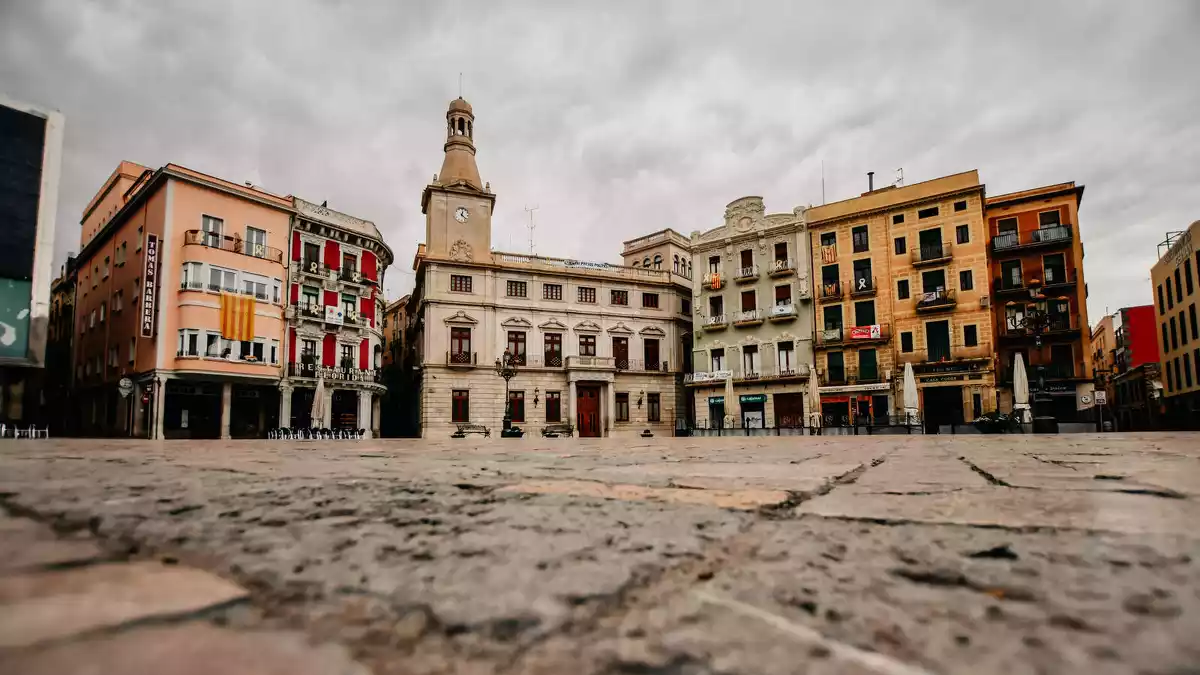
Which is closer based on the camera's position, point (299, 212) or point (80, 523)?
point (80, 523)

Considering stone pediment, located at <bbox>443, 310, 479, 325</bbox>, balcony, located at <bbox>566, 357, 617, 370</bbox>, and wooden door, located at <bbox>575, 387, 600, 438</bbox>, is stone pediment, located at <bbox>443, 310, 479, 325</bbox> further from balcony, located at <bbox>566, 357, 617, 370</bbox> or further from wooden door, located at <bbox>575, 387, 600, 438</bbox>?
wooden door, located at <bbox>575, 387, 600, 438</bbox>

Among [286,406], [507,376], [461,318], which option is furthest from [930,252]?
[286,406]

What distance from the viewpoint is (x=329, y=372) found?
25.0 m

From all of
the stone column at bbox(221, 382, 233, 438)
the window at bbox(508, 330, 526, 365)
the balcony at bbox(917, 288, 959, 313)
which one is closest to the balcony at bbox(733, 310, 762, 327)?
the balcony at bbox(917, 288, 959, 313)

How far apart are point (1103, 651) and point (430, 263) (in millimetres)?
29345

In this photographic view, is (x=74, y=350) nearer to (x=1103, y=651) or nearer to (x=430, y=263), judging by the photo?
(x=430, y=263)

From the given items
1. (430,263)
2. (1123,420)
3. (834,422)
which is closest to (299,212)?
(430,263)

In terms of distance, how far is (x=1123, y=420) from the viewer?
40.9 metres

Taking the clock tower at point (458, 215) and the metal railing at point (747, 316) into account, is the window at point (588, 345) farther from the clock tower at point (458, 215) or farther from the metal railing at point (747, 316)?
the metal railing at point (747, 316)

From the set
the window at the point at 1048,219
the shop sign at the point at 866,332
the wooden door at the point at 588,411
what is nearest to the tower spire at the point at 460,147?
the wooden door at the point at 588,411

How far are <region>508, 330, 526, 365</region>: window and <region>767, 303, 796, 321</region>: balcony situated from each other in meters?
12.8

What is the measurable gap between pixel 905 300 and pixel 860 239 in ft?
12.4

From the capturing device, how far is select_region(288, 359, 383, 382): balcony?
24.3m

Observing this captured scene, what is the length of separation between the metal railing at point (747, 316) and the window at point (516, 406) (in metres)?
11.9
